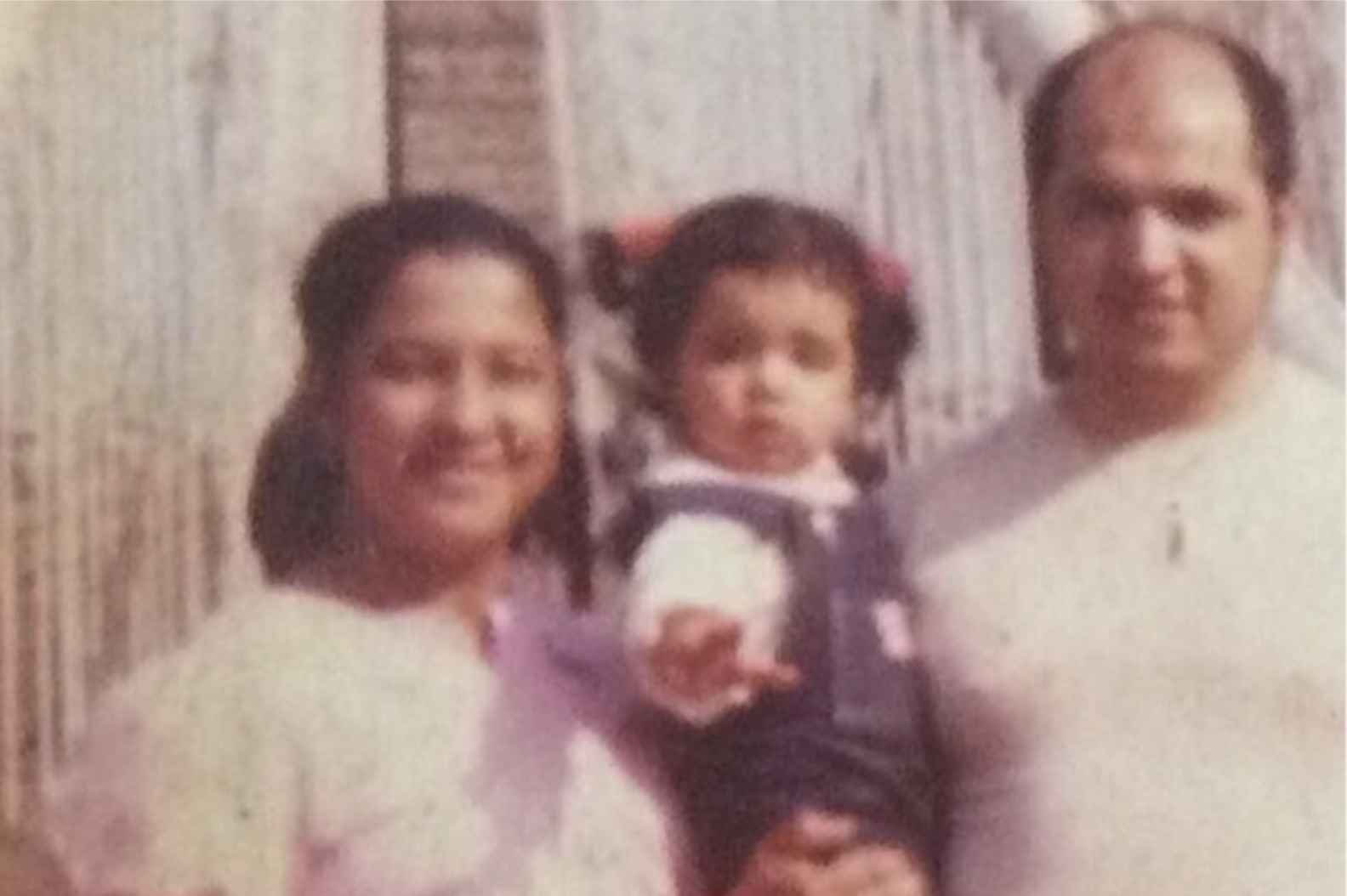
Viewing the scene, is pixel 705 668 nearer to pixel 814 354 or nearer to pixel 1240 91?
pixel 814 354

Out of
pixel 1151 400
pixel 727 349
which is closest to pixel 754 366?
pixel 727 349

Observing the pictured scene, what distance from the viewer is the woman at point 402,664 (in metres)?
0.60

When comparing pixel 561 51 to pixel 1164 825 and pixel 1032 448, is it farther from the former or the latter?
pixel 1164 825

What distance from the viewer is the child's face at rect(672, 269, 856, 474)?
2.00 feet

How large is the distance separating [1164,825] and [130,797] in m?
0.29

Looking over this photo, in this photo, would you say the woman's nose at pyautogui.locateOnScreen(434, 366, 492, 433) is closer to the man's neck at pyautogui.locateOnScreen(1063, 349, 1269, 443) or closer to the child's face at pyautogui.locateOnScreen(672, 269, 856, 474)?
the child's face at pyautogui.locateOnScreen(672, 269, 856, 474)

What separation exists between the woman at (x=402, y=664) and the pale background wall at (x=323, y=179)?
0.01m

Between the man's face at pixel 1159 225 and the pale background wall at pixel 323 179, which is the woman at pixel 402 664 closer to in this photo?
the pale background wall at pixel 323 179

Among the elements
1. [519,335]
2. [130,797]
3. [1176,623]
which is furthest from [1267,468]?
[130,797]

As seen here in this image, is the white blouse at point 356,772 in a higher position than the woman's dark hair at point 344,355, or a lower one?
lower

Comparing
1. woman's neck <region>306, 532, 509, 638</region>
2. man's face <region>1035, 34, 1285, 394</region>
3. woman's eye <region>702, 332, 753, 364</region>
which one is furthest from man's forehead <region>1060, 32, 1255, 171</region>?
woman's neck <region>306, 532, 509, 638</region>

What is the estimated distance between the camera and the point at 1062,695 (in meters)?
0.61

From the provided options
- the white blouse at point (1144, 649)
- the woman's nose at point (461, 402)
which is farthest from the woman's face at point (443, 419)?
the white blouse at point (1144, 649)

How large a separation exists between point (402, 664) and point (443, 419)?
0.07 m
